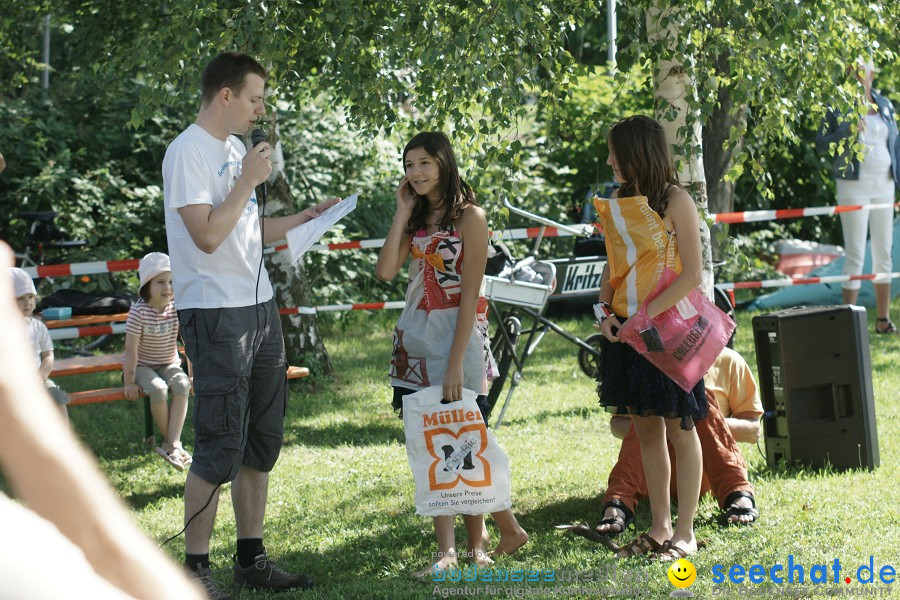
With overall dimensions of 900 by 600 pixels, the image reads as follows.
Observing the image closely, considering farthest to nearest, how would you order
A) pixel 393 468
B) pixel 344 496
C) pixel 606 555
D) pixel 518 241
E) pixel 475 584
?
pixel 518 241 < pixel 393 468 < pixel 344 496 < pixel 606 555 < pixel 475 584

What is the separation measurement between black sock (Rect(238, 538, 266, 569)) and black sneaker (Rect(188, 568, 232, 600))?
7.4 inches

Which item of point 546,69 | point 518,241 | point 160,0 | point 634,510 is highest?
point 160,0

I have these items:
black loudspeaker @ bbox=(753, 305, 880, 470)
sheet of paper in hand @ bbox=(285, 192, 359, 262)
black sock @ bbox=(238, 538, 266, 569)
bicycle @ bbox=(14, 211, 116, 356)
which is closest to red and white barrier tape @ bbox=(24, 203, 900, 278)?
bicycle @ bbox=(14, 211, 116, 356)

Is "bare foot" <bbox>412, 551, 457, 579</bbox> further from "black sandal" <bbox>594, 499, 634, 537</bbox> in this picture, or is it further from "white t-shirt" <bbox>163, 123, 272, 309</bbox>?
"white t-shirt" <bbox>163, 123, 272, 309</bbox>

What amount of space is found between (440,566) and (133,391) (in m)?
2.82

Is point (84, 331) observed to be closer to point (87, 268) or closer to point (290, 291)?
point (87, 268)

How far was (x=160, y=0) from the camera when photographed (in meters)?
8.41

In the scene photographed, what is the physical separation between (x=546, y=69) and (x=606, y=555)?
7.16 ft

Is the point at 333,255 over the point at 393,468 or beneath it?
over

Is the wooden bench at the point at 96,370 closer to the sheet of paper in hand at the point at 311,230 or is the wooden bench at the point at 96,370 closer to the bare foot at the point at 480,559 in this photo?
the sheet of paper in hand at the point at 311,230

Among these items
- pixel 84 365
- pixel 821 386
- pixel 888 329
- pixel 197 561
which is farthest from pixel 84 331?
pixel 888 329

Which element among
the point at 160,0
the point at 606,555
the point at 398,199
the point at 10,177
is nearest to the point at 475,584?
the point at 606,555

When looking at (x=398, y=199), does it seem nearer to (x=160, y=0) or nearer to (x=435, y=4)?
(x=435, y=4)

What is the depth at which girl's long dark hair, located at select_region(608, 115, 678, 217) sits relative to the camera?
436cm
